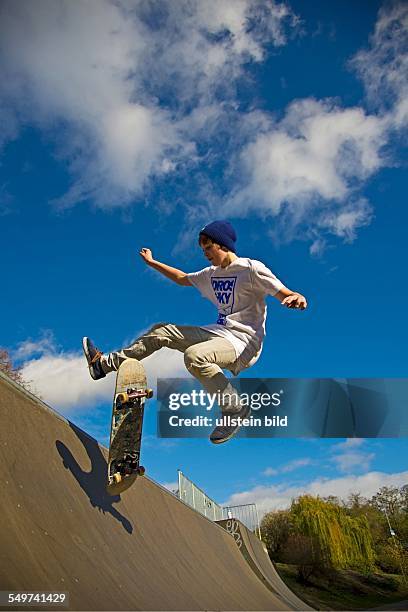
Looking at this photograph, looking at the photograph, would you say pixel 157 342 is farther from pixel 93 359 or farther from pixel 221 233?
pixel 221 233

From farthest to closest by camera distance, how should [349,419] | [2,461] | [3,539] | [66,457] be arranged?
1. [349,419]
2. [66,457]
3. [2,461]
4. [3,539]

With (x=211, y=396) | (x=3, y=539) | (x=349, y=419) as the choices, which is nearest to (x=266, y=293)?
(x=211, y=396)

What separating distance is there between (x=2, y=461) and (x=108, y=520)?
1.57m

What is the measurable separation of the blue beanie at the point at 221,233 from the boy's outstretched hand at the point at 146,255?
0.67 m

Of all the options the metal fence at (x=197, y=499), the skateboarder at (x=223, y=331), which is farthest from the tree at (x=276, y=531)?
the skateboarder at (x=223, y=331)

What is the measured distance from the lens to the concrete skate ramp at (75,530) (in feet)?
8.54

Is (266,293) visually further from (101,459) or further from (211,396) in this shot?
(101,459)

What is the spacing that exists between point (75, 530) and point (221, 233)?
2.68 metres

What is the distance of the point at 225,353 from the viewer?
13.4 ft

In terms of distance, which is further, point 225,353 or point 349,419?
point 349,419

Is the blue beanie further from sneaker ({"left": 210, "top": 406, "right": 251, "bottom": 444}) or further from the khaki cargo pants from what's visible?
sneaker ({"left": 210, "top": 406, "right": 251, "bottom": 444})

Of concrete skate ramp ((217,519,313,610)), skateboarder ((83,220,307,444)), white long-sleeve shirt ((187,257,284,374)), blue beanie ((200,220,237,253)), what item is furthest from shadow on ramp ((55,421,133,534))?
concrete skate ramp ((217,519,313,610))

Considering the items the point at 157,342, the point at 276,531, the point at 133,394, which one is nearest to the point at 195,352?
the point at 157,342

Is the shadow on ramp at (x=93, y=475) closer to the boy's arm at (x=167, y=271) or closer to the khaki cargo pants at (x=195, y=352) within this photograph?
the khaki cargo pants at (x=195, y=352)
